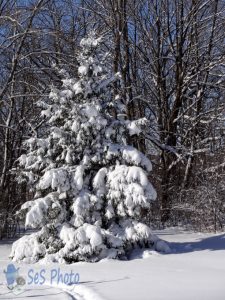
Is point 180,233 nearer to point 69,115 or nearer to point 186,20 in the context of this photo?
point 69,115

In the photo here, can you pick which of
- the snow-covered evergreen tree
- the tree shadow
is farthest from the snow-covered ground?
the snow-covered evergreen tree

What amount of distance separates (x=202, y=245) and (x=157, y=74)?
982 cm

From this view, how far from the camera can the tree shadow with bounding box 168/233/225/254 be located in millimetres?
9633

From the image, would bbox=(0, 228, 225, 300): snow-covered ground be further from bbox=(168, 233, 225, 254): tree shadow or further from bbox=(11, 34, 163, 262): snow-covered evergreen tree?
bbox=(11, 34, 163, 262): snow-covered evergreen tree

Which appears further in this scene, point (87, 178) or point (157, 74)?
point (157, 74)

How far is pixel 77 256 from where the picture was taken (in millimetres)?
9047

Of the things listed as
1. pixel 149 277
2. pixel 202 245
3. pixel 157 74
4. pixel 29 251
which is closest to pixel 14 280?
pixel 149 277

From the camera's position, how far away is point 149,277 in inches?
276

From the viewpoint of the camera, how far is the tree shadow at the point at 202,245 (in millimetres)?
9633

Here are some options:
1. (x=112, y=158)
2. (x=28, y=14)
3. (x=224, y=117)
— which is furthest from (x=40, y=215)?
(x=224, y=117)

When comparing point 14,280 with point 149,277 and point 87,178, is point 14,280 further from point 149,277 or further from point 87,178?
point 87,178

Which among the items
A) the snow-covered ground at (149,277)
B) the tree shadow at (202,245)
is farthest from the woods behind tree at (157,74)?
the snow-covered ground at (149,277)

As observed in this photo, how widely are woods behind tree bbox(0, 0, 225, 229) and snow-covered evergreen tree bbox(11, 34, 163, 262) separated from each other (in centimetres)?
579

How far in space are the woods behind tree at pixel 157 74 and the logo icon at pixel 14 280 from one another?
7.04 meters
